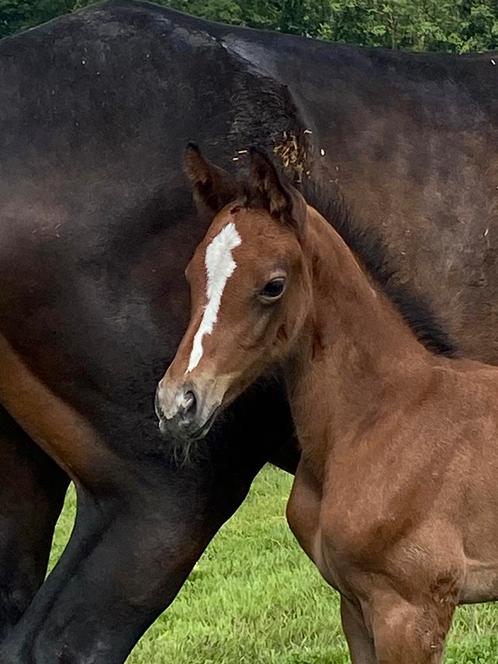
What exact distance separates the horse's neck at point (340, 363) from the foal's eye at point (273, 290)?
0.20 m

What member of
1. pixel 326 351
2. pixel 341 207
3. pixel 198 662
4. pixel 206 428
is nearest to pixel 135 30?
pixel 341 207

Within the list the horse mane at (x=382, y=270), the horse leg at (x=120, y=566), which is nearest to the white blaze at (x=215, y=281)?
the horse mane at (x=382, y=270)

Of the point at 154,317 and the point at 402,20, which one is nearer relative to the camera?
the point at 154,317

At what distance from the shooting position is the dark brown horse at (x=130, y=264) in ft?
11.3

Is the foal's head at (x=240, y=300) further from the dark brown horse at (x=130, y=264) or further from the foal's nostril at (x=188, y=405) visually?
the dark brown horse at (x=130, y=264)

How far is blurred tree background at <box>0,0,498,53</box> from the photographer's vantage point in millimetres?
19250

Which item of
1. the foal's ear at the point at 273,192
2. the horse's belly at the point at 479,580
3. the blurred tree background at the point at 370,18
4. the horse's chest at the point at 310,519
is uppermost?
the foal's ear at the point at 273,192

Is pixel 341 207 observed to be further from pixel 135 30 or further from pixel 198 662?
pixel 198 662

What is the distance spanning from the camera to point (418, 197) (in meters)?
3.72

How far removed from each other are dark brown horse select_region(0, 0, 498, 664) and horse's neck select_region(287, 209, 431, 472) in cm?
16

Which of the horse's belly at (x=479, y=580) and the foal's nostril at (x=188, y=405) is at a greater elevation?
the foal's nostril at (x=188, y=405)

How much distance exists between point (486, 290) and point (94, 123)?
1236 millimetres

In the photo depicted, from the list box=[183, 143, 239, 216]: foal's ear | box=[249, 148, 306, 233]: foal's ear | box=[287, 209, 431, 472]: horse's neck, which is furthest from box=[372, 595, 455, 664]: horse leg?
box=[183, 143, 239, 216]: foal's ear

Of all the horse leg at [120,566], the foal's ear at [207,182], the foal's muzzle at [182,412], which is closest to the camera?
the foal's muzzle at [182,412]
